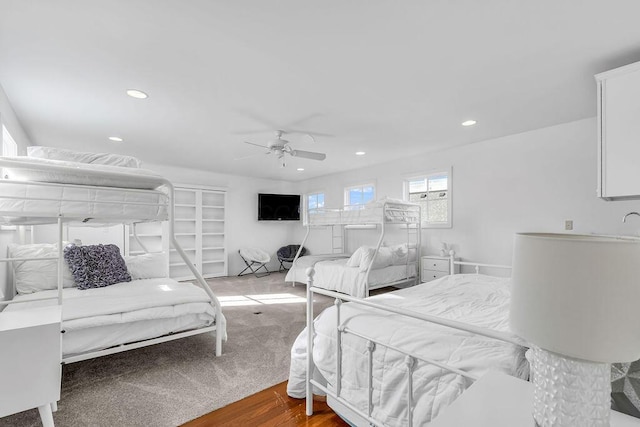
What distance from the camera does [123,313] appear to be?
223 cm

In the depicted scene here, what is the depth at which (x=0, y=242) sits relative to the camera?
2604 mm

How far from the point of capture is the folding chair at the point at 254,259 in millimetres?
6589

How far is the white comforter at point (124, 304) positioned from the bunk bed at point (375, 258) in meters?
1.73

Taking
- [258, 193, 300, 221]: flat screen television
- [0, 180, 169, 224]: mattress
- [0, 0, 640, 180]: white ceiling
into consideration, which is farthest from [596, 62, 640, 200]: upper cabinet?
[258, 193, 300, 221]: flat screen television

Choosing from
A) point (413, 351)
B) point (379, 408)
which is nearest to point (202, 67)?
point (413, 351)

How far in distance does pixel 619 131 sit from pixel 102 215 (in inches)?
148

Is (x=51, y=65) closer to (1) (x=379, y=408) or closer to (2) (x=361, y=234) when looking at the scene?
(1) (x=379, y=408)

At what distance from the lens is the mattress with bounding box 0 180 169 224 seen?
183 cm

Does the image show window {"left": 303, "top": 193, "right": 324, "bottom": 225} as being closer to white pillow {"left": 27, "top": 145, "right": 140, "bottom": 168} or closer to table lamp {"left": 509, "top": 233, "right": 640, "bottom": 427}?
white pillow {"left": 27, "top": 145, "right": 140, "bottom": 168}

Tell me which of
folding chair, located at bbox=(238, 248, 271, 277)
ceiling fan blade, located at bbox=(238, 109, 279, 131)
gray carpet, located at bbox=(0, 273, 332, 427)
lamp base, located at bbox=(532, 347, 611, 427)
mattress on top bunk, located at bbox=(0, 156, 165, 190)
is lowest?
gray carpet, located at bbox=(0, 273, 332, 427)

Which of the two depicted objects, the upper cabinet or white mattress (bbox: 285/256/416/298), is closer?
the upper cabinet

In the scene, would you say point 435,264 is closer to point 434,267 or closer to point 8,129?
point 434,267

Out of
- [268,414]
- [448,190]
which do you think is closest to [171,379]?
[268,414]

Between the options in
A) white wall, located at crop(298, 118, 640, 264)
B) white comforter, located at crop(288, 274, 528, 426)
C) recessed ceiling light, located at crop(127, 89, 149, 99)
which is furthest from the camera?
white wall, located at crop(298, 118, 640, 264)
